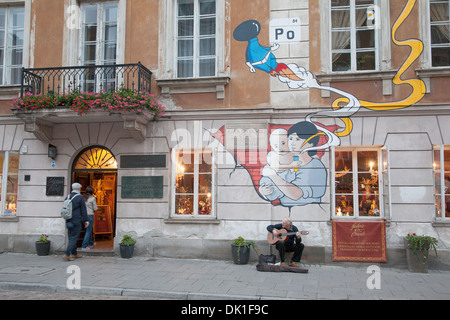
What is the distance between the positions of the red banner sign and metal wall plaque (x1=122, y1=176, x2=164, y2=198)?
14.4 feet

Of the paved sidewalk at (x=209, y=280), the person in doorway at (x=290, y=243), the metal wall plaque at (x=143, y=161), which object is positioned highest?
the metal wall plaque at (x=143, y=161)

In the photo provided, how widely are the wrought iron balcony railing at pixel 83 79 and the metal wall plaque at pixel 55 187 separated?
2.31 m

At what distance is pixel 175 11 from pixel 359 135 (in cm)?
576

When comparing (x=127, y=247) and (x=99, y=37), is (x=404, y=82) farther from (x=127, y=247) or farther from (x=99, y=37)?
(x=99, y=37)

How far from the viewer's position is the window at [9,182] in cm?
1082

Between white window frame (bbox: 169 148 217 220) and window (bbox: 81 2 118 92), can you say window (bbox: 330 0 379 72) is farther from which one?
window (bbox: 81 2 118 92)

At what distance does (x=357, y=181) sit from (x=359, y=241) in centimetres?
143

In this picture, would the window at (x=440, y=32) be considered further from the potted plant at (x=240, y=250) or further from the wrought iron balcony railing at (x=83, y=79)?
the wrought iron balcony railing at (x=83, y=79)

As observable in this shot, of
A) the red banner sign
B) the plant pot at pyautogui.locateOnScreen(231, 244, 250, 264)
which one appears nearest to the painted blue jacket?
the red banner sign

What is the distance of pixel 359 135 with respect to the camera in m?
9.38

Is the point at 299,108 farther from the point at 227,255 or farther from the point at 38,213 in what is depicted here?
the point at 38,213

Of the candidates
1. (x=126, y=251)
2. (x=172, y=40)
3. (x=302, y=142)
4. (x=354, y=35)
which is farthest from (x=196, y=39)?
(x=126, y=251)

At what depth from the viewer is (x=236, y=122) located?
9.86 metres

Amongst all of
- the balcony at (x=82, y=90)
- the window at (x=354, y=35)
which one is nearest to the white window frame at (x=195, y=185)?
the balcony at (x=82, y=90)
